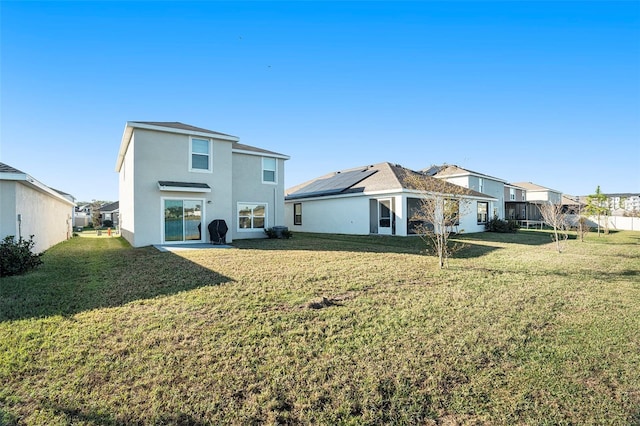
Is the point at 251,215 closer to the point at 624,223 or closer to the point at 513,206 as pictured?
the point at 513,206

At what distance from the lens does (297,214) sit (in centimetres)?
2672

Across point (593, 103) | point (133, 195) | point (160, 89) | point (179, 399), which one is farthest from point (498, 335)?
point (593, 103)

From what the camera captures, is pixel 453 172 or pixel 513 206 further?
pixel 513 206

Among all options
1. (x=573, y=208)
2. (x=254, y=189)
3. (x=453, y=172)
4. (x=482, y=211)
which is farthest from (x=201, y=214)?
(x=573, y=208)

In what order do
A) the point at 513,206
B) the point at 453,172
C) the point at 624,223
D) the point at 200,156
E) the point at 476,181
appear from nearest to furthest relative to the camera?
the point at 200,156
the point at 476,181
the point at 453,172
the point at 624,223
the point at 513,206

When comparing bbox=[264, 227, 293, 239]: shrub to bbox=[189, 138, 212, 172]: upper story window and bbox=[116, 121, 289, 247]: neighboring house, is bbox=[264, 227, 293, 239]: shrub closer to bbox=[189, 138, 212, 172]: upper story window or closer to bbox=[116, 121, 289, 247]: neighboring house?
bbox=[116, 121, 289, 247]: neighboring house

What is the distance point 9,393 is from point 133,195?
11.5 metres

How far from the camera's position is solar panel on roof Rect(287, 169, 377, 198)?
23.2 m

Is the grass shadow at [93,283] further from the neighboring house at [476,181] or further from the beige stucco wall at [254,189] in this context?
the neighboring house at [476,181]

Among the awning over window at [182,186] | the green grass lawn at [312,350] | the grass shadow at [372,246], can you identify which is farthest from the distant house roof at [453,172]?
the green grass lawn at [312,350]

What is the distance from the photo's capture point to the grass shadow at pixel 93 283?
5730 mm

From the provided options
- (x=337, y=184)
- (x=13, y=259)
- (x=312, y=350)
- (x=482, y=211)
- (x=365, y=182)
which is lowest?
(x=312, y=350)

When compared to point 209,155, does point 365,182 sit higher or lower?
lower

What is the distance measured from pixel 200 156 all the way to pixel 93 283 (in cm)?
872
